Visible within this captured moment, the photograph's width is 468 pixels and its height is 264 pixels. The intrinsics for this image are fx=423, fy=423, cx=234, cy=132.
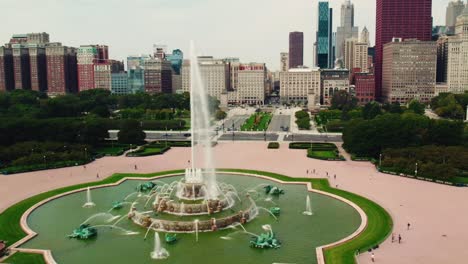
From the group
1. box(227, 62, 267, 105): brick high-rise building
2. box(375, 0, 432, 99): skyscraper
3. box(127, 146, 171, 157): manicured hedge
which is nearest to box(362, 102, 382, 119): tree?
box(127, 146, 171, 157): manicured hedge

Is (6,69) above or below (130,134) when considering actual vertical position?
above

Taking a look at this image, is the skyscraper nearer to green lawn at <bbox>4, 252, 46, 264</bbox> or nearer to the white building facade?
the white building facade

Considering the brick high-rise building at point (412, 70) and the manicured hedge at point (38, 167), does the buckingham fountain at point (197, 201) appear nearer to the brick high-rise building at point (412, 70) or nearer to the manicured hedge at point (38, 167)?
the manicured hedge at point (38, 167)

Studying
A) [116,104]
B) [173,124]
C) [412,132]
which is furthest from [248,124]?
[116,104]

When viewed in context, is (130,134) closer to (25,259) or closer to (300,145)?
(300,145)

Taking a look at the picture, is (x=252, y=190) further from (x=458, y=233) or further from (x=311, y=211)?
(x=458, y=233)

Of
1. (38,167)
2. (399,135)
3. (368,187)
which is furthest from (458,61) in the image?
(38,167)
